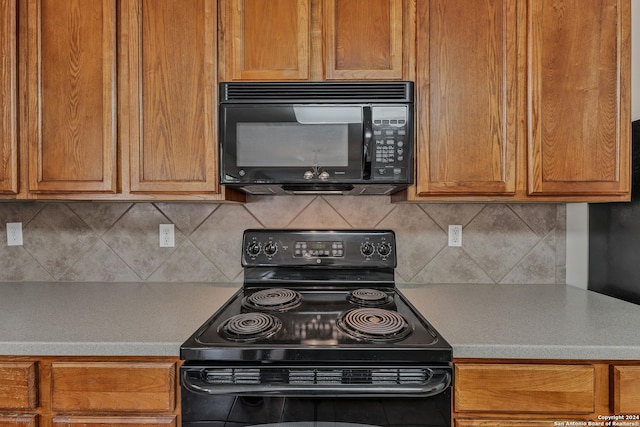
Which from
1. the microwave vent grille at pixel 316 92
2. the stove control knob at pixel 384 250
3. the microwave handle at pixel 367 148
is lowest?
the stove control knob at pixel 384 250

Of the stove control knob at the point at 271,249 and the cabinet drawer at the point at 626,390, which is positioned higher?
the stove control knob at the point at 271,249

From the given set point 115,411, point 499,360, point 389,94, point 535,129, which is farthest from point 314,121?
point 115,411

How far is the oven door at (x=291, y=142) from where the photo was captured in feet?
4.29

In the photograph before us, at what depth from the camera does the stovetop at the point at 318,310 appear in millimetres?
988

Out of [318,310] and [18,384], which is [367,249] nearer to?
[318,310]

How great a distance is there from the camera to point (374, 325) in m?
1.10

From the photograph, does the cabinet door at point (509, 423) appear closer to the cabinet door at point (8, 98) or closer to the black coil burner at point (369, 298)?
the black coil burner at point (369, 298)

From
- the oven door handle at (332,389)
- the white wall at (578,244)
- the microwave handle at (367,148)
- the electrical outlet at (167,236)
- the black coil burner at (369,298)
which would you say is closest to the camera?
the oven door handle at (332,389)

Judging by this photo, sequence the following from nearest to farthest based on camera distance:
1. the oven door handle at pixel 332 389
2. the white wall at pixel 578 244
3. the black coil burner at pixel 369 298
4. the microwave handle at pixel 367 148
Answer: the oven door handle at pixel 332 389
the microwave handle at pixel 367 148
the black coil burner at pixel 369 298
the white wall at pixel 578 244

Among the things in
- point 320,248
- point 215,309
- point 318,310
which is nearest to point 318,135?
point 320,248

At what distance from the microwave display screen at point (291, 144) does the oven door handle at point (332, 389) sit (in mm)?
746

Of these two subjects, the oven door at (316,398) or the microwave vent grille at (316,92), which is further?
the microwave vent grille at (316,92)

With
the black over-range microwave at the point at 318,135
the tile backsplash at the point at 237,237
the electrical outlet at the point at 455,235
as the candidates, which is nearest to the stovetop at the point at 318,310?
the tile backsplash at the point at 237,237

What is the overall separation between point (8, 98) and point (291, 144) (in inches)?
45.8
